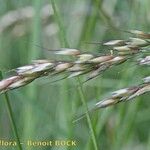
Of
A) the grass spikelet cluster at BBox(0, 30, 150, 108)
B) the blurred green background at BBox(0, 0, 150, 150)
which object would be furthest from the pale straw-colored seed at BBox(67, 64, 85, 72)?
the blurred green background at BBox(0, 0, 150, 150)

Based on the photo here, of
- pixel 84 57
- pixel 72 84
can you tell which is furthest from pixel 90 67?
pixel 72 84

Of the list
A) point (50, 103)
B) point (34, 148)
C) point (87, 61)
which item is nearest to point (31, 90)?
point (34, 148)

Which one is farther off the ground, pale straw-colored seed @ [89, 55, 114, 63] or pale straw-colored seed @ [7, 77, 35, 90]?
pale straw-colored seed @ [89, 55, 114, 63]

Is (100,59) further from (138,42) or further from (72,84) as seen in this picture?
(72,84)

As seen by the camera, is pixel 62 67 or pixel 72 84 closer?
pixel 62 67

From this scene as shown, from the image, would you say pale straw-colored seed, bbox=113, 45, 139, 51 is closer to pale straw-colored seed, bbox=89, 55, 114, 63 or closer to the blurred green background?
pale straw-colored seed, bbox=89, 55, 114, 63

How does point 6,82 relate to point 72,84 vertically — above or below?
above

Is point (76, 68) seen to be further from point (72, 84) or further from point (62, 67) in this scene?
point (72, 84)

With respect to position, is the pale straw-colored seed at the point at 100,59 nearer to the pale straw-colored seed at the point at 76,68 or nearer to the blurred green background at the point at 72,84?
the pale straw-colored seed at the point at 76,68
